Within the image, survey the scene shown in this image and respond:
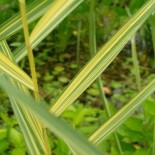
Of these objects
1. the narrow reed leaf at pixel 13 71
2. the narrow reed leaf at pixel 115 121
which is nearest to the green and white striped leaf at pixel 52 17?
the narrow reed leaf at pixel 13 71

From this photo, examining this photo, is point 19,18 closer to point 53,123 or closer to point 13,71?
point 13,71

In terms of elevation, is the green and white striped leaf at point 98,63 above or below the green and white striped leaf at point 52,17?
below

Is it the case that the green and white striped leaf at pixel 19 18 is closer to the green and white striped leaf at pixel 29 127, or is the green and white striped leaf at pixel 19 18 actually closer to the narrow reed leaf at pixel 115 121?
the green and white striped leaf at pixel 29 127

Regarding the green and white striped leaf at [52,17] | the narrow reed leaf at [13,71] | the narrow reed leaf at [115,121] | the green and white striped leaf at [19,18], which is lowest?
the narrow reed leaf at [115,121]

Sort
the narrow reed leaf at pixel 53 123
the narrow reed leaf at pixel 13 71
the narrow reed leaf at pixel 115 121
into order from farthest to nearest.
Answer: the narrow reed leaf at pixel 115 121 < the narrow reed leaf at pixel 13 71 < the narrow reed leaf at pixel 53 123

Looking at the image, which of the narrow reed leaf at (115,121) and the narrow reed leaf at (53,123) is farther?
the narrow reed leaf at (115,121)

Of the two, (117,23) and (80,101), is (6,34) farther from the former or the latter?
(117,23)

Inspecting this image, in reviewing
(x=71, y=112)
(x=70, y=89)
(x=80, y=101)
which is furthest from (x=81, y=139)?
(x=80, y=101)

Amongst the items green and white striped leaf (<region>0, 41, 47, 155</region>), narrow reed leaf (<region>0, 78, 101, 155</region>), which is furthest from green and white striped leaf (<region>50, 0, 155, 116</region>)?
narrow reed leaf (<region>0, 78, 101, 155</region>)

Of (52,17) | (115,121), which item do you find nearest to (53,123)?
(52,17)
